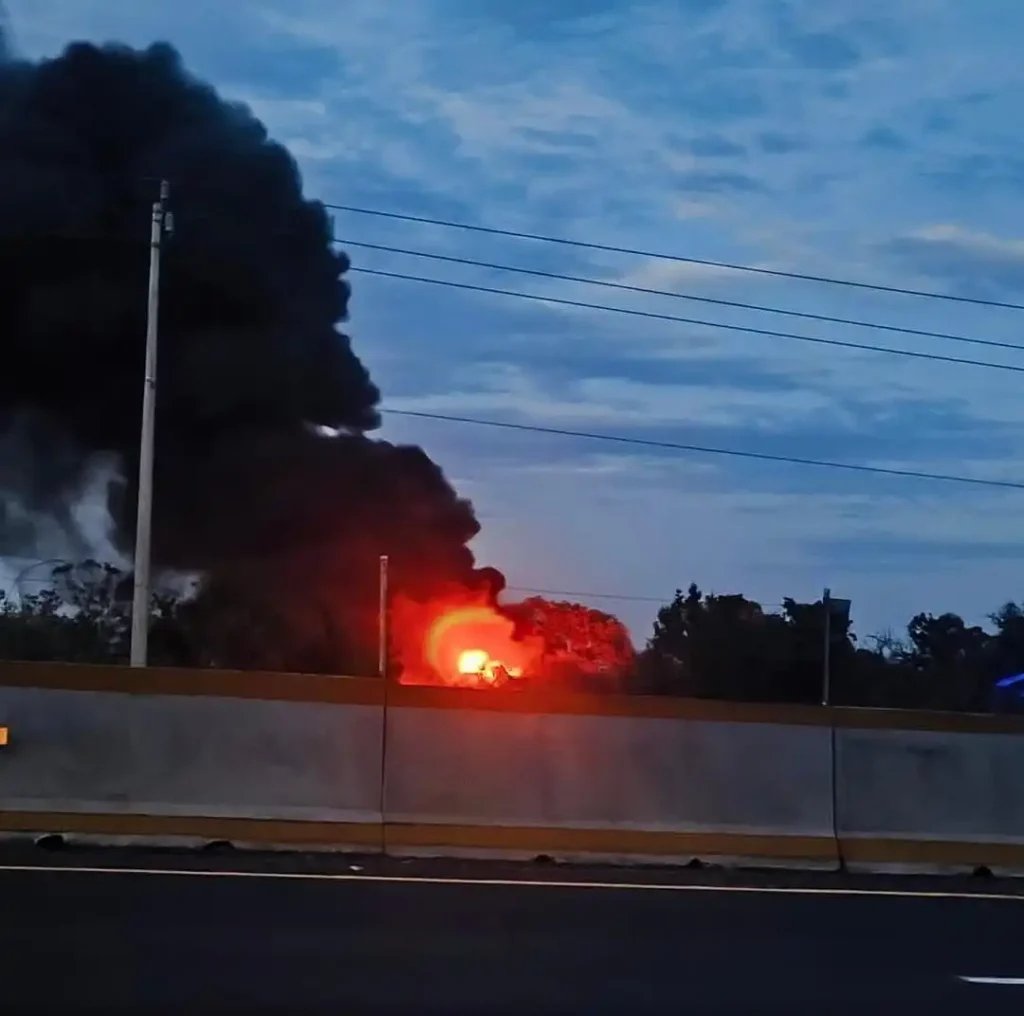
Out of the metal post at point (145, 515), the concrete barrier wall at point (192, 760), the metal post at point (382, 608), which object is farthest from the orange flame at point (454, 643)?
the concrete barrier wall at point (192, 760)

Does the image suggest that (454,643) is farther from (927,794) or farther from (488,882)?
(488,882)

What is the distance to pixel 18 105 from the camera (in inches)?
1293

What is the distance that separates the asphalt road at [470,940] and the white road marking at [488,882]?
30 mm

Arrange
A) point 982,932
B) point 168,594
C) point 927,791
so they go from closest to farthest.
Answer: point 982,932, point 927,791, point 168,594

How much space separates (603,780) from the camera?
1159 centimetres

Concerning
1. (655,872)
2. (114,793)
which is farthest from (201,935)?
(655,872)

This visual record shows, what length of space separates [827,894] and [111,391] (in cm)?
2530

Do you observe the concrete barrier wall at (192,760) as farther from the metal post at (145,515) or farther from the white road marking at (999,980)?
the metal post at (145,515)

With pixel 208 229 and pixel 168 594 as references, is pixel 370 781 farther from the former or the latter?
pixel 168 594

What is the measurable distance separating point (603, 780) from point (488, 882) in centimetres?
176

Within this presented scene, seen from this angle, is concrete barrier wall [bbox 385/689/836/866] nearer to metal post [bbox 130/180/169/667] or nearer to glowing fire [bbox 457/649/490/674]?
metal post [bbox 130/180/169/667]

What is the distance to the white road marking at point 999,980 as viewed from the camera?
7.64m

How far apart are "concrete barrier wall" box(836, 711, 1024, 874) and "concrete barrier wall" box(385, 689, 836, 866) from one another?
0.22 meters

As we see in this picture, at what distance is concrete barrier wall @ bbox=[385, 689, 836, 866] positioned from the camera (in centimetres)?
1131
